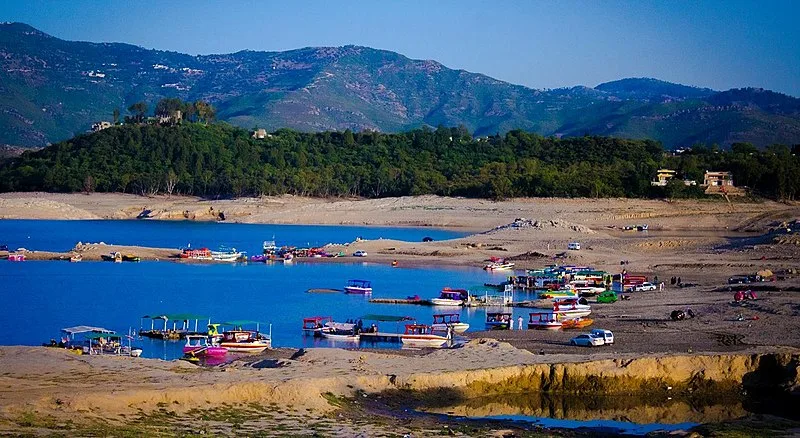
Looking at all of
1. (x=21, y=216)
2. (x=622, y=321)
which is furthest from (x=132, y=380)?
(x=21, y=216)

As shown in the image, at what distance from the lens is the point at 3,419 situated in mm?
18031

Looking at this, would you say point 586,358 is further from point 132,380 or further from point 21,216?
point 21,216

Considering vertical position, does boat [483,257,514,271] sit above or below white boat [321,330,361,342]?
above

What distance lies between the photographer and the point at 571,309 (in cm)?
3838

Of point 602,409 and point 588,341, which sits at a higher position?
point 588,341

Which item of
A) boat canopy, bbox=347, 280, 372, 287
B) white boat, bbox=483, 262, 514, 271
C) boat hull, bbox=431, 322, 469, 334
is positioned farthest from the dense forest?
boat hull, bbox=431, 322, 469, 334

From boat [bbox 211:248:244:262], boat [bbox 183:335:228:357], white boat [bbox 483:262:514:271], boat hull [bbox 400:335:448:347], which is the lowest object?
boat [bbox 183:335:228:357]

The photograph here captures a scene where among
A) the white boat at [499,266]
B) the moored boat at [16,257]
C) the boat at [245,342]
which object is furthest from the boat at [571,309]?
the moored boat at [16,257]

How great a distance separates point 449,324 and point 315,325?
171 inches

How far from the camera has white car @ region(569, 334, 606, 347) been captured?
2995cm

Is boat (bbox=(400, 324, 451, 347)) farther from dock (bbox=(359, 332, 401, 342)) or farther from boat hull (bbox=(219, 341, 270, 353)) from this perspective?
boat hull (bbox=(219, 341, 270, 353))

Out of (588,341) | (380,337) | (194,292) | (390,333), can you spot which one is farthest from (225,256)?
(588,341)

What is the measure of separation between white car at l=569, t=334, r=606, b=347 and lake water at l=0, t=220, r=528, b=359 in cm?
543

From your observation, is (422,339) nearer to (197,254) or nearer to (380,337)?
(380,337)
